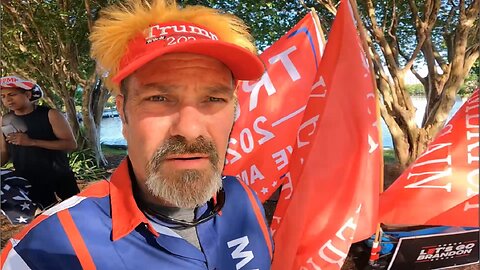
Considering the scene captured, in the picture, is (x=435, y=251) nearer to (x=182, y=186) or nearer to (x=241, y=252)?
(x=241, y=252)

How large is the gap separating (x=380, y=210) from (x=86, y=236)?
164cm

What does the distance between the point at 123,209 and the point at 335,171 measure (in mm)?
1369

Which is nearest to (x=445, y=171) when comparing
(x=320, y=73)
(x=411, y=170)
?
(x=411, y=170)

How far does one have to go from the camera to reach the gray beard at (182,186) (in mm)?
1228

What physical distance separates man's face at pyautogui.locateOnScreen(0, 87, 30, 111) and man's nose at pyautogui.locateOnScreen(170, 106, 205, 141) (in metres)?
3.92

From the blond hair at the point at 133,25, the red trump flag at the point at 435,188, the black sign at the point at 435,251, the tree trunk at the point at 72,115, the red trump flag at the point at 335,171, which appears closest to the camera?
the blond hair at the point at 133,25

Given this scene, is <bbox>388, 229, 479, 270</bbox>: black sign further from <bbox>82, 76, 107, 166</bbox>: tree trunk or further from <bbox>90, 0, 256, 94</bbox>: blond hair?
<bbox>82, 76, 107, 166</bbox>: tree trunk

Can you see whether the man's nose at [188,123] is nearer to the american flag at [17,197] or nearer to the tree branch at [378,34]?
the american flag at [17,197]

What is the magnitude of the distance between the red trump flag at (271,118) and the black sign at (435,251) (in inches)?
63.1

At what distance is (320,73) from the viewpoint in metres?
2.62

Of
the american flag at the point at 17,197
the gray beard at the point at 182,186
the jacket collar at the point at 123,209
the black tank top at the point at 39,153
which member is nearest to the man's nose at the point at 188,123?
the gray beard at the point at 182,186

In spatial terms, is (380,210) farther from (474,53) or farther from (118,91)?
(474,53)

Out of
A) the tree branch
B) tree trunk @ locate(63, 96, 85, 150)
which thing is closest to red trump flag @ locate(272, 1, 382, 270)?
the tree branch

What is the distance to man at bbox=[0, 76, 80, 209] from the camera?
14.7 feet
